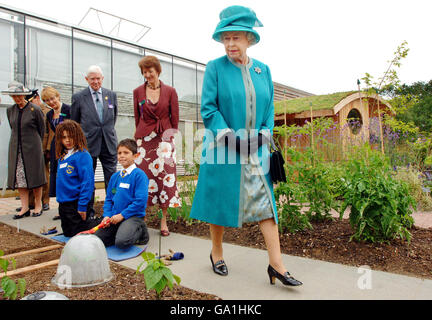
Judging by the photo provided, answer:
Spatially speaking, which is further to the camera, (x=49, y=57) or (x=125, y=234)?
(x=49, y=57)

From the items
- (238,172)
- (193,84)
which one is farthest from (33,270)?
(193,84)

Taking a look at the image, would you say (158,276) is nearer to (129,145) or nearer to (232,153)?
(232,153)

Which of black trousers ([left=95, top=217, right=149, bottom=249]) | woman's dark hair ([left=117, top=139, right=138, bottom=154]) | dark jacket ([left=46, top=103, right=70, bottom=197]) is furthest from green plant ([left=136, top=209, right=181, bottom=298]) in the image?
dark jacket ([left=46, top=103, right=70, bottom=197])

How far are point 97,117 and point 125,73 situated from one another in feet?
21.1

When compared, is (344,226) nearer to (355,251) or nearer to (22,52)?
(355,251)

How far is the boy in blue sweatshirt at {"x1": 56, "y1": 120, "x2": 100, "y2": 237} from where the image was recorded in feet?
11.7

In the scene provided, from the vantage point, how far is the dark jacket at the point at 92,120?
420 cm

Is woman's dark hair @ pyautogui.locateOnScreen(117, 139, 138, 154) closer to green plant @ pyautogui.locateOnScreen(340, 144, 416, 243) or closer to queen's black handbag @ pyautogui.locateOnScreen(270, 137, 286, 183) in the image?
queen's black handbag @ pyautogui.locateOnScreen(270, 137, 286, 183)

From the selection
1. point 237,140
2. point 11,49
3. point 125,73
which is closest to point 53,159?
point 237,140

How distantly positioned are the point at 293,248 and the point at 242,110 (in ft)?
4.66

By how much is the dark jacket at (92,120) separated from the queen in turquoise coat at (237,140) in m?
2.35

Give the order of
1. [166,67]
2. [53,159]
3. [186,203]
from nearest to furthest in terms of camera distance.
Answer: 1. [186,203]
2. [53,159]
3. [166,67]

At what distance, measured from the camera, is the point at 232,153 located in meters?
2.24

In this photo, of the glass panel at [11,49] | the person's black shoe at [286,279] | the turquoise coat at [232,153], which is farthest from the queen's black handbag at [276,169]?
the glass panel at [11,49]
